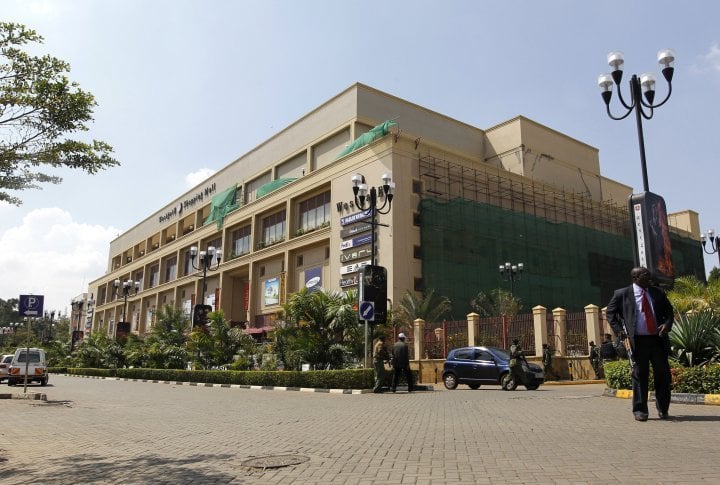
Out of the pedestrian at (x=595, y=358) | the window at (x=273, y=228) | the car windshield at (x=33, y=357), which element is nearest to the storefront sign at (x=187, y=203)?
the window at (x=273, y=228)

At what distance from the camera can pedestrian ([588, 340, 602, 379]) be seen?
23.2m

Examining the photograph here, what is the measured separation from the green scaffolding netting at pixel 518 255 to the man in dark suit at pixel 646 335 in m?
28.8

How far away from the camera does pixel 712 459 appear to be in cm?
499

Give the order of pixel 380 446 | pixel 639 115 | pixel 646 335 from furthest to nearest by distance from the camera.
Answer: pixel 639 115
pixel 646 335
pixel 380 446

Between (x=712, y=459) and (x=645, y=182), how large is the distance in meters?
9.13

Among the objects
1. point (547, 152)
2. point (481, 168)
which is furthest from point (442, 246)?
point (547, 152)

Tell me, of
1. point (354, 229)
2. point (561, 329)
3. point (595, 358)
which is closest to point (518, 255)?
point (354, 229)

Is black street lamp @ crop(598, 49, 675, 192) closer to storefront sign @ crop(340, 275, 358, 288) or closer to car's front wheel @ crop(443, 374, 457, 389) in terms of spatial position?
car's front wheel @ crop(443, 374, 457, 389)

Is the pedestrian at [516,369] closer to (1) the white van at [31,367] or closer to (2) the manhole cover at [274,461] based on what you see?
(2) the manhole cover at [274,461]

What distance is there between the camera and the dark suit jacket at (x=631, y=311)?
7.18m

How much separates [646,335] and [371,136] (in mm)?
34229

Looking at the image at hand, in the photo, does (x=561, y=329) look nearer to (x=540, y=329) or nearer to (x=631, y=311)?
(x=540, y=329)

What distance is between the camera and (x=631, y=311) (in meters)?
7.27

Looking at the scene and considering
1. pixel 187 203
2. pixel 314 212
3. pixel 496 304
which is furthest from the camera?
pixel 187 203
